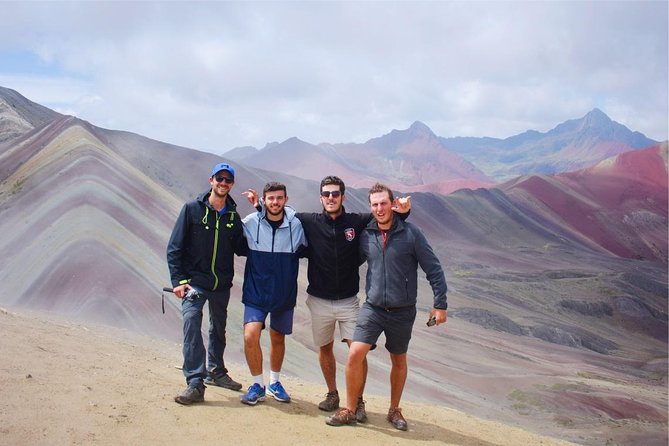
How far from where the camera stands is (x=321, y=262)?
4.43 m

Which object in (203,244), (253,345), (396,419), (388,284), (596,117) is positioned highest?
(596,117)

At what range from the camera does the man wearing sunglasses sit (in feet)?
14.3

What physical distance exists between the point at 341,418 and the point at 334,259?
116 centimetres

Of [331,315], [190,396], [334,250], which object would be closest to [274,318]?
[331,315]

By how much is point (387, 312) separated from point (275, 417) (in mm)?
1118

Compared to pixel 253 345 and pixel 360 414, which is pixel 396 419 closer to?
pixel 360 414

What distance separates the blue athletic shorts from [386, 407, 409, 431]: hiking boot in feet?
3.36

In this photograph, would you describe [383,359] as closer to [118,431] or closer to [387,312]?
[387,312]

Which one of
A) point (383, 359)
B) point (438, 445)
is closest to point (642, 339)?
point (383, 359)

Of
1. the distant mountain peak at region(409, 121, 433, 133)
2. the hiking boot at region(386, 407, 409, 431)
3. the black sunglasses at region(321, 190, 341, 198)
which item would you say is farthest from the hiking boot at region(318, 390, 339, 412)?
the distant mountain peak at region(409, 121, 433, 133)

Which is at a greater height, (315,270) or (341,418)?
(315,270)

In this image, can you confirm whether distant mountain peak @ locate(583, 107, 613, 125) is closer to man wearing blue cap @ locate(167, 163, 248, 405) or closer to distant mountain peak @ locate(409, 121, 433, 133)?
distant mountain peak @ locate(409, 121, 433, 133)

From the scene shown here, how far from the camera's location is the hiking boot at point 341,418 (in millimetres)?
4227

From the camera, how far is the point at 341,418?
13.9ft
